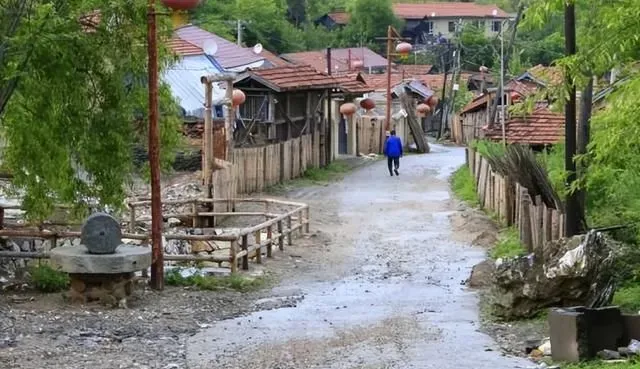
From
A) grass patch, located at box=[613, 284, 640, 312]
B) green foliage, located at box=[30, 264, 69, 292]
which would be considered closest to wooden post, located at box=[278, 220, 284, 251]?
green foliage, located at box=[30, 264, 69, 292]

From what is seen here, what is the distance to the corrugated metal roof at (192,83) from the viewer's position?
120ft

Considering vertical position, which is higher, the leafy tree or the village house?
the village house

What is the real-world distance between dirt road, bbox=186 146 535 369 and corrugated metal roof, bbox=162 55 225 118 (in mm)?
8192

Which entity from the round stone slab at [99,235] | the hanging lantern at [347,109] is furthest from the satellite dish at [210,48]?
the round stone slab at [99,235]

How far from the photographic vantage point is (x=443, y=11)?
102 metres

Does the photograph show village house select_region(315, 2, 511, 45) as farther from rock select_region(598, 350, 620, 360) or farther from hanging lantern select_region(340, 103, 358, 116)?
rock select_region(598, 350, 620, 360)

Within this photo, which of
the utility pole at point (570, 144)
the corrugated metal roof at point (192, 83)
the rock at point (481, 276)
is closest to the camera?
the utility pole at point (570, 144)

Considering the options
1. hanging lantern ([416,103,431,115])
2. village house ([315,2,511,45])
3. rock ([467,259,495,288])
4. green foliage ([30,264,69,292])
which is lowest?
rock ([467,259,495,288])

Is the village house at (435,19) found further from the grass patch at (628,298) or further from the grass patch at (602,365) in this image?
the grass patch at (602,365)

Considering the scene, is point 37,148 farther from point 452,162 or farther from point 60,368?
point 452,162

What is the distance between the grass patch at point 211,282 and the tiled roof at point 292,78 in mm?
19671

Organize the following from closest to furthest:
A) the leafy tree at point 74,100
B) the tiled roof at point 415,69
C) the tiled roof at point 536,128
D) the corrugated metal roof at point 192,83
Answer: the leafy tree at point 74,100
the tiled roof at point 536,128
the corrugated metal roof at point 192,83
the tiled roof at point 415,69

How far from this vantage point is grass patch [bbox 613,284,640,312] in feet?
46.3

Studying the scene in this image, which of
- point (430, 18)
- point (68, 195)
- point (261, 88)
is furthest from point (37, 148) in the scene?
point (430, 18)
